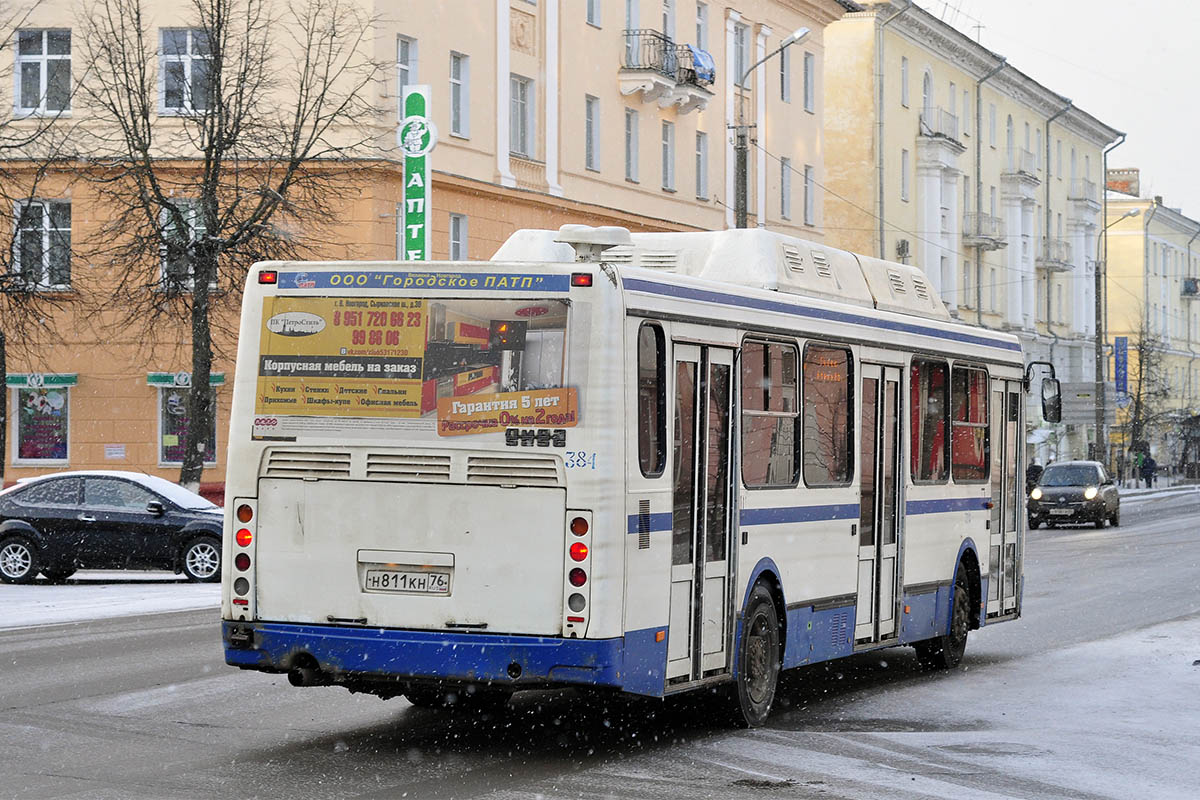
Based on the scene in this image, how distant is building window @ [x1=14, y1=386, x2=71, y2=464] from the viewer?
37.0m

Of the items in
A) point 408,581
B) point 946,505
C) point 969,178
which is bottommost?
point 408,581

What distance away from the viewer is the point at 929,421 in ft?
46.3

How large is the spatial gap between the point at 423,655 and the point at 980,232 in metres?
63.1

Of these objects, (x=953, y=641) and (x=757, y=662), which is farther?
(x=953, y=641)

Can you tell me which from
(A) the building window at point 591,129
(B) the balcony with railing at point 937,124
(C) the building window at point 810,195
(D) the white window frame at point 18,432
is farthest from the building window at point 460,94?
(B) the balcony with railing at point 937,124

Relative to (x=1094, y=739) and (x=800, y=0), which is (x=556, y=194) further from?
(x=1094, y=739)

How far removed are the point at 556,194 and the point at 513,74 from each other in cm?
264

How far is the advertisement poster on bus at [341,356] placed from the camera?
993 centimetres

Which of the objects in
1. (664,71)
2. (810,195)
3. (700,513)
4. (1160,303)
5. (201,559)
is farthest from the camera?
(1160,303)

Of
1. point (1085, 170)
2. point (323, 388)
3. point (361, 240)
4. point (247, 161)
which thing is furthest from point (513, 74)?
point (1085, 170)

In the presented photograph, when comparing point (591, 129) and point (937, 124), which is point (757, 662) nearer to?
point (591, 129)

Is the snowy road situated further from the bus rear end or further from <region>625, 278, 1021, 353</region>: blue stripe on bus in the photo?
<region>625, 278, 1021, 353</region>: blue stripe on bus

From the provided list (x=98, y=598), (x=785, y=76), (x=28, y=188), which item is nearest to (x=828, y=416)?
(x=98, y=598)

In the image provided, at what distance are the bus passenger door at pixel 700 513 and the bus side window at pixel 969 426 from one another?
4.21 meters
